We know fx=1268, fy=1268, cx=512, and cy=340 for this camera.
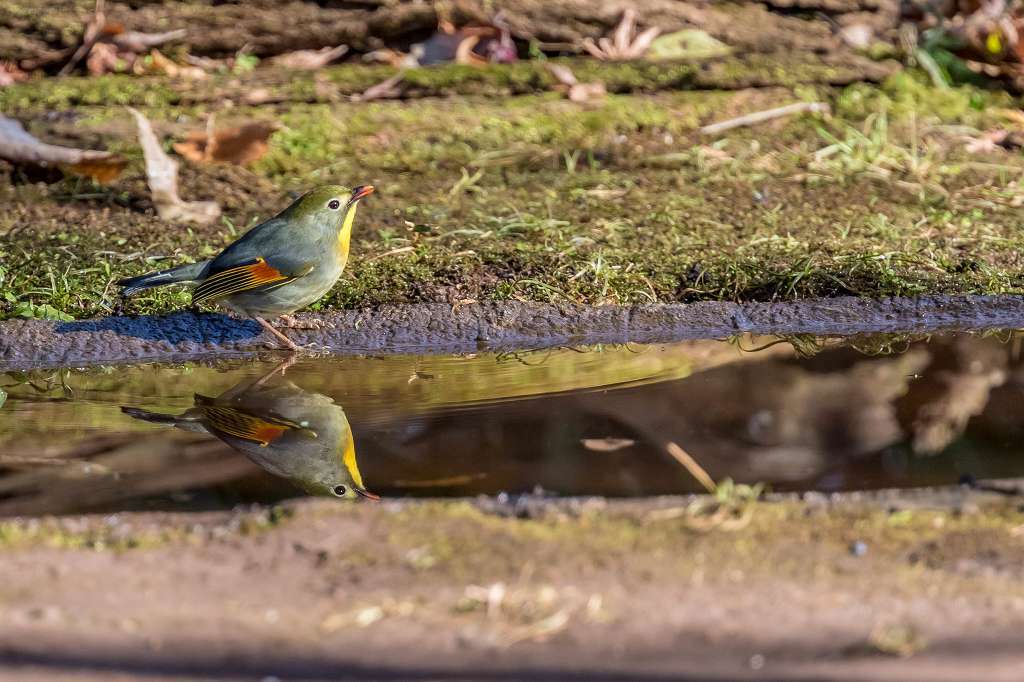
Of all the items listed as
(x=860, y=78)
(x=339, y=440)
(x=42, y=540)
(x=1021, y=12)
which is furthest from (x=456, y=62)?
(x=42, y=540)

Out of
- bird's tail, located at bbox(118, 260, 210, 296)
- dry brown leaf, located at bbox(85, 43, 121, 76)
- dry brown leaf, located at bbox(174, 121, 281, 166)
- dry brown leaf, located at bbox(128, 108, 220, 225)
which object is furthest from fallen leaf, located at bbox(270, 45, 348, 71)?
bird's tail, located at bbox(118, 260, 210, 296)

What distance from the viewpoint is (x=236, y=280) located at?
435 cm

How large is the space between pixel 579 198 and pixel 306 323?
5.19 feet

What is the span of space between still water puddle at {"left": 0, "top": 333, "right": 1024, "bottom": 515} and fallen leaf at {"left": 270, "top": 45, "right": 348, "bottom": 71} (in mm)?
3155

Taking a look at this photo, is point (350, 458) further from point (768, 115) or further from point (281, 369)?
point (768, 115)

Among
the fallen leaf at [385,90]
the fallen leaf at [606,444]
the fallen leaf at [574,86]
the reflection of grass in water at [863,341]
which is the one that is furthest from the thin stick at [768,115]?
the fallen leaf at [606,444]

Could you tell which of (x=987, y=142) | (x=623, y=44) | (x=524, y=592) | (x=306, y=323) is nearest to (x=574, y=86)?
(x=623, y=44)

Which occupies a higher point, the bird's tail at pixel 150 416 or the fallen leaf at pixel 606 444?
the fallen leaf at pixel 606 444

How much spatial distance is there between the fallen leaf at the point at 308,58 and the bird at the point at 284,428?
3.22 meters

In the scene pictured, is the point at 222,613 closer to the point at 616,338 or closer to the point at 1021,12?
the point at 616,338

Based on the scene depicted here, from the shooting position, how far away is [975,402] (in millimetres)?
3811

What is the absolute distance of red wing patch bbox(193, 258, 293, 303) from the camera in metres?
4.34

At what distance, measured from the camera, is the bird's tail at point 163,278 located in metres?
4.39

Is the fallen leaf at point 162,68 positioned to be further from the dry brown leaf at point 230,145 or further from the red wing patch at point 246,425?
the red wing patch at point 246,425
